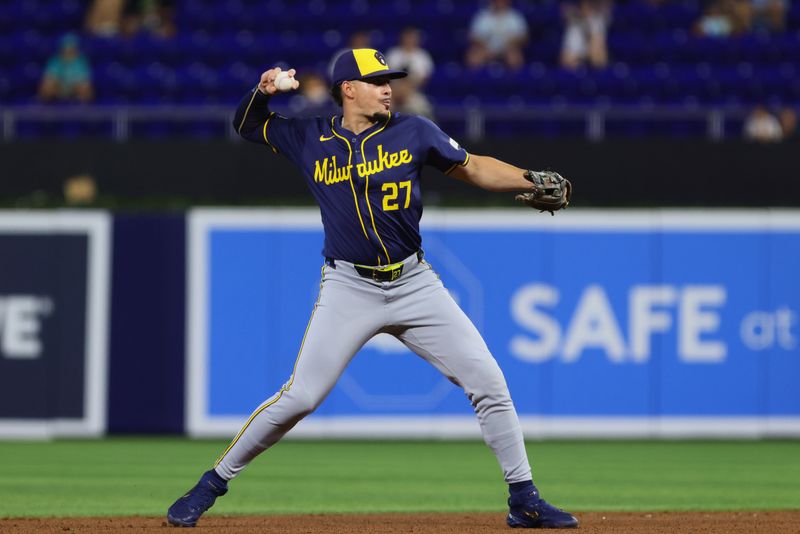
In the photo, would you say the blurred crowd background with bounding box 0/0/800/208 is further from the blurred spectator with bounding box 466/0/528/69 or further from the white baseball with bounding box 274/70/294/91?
the white baseball with bounding box 274/70/294/91

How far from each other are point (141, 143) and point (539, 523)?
7.53m

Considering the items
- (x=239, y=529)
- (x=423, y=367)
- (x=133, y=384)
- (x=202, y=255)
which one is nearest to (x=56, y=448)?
(x=133, y=384)

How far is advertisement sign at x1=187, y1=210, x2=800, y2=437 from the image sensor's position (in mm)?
10547

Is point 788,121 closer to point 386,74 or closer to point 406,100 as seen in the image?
point 406,100

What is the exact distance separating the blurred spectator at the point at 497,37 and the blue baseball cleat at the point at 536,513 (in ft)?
26.8

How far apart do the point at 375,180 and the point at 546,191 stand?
2.20 feet

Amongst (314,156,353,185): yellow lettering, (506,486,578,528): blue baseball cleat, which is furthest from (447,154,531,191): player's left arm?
(506,486,578,528): blue baseball cleat

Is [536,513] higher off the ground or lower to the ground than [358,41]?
lower

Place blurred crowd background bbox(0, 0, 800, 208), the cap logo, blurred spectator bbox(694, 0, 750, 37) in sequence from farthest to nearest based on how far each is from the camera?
blurred spectator bbox(694, 0, 750, 37) → blurred crowd background bbox(0, 0, 800, 208) → the cap logo

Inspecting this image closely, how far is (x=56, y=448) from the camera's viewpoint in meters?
9.80

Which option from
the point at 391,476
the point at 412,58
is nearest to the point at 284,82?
the point at 391,476

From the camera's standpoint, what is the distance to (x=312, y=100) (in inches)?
476

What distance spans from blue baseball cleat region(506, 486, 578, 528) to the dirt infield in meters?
0.08

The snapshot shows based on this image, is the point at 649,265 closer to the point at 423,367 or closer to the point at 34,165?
the point at 423,367
